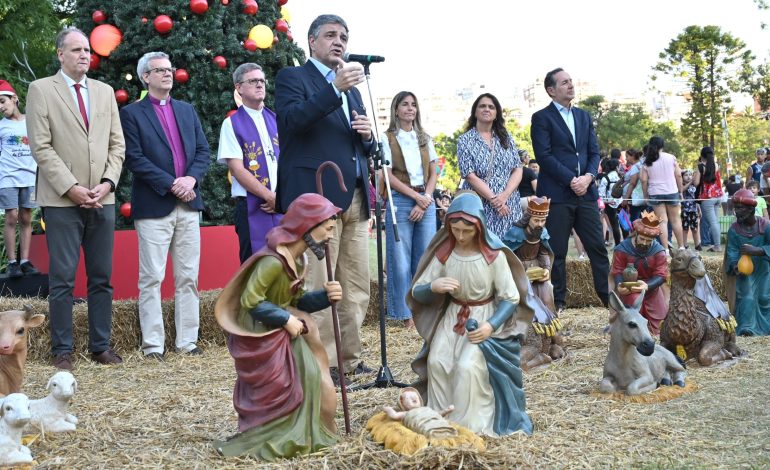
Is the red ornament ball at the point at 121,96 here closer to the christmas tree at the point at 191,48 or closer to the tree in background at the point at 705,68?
the christmas tree at the point at 191,48

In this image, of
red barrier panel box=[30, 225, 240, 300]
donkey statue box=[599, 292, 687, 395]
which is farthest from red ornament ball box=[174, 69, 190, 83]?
donkey statue box=[599, 292, 687, 395]

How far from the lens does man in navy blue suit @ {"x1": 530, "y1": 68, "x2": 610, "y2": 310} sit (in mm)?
7926

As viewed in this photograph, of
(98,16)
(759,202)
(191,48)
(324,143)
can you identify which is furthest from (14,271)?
(759,202)

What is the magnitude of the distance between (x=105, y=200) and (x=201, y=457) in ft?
10.1

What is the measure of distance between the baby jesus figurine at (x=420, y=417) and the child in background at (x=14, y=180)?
5.15 meters

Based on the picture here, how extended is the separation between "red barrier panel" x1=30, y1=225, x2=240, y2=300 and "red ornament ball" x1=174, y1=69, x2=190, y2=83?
1.41 m

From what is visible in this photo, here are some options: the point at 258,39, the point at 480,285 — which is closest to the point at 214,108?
the point at 258,39

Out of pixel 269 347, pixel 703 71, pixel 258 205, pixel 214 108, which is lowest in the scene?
pixel 269 347

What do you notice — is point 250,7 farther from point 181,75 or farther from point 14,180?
point 14,180

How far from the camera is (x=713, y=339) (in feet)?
19.4

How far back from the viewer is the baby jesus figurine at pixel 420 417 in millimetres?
3785

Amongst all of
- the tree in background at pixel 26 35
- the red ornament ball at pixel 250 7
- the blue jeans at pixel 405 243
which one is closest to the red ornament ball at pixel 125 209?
the red ornament ball at pixel 250 7

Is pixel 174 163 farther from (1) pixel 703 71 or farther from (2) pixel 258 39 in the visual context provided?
(1) pixel 703 71

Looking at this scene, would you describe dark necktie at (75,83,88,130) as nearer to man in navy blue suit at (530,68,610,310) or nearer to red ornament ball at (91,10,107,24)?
red ornament ball at (91,10,107,24)
